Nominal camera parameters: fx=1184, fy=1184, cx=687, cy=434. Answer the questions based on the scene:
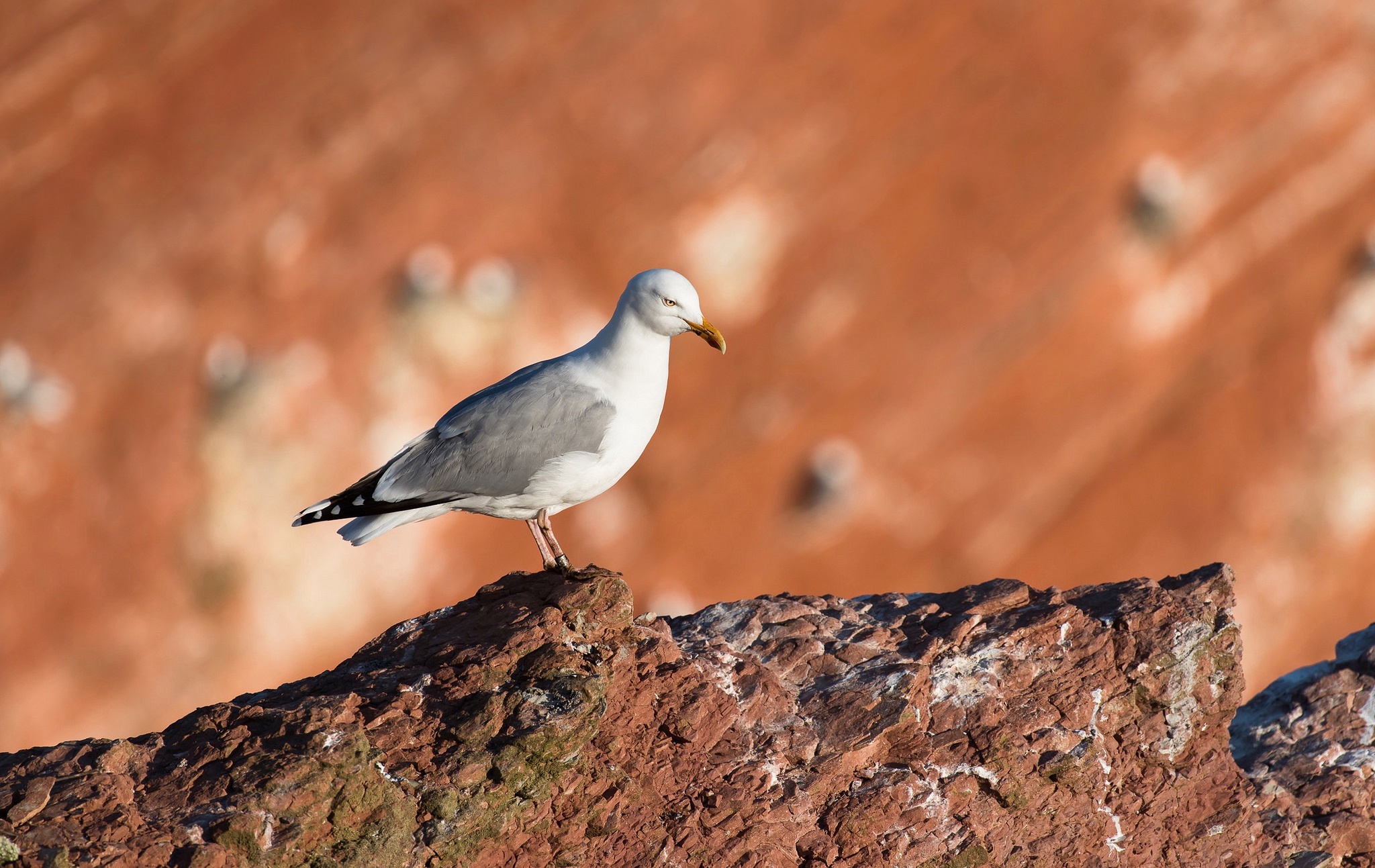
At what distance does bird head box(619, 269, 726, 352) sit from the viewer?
25.4 ft

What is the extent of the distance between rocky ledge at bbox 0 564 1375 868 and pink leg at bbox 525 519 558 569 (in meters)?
0.13

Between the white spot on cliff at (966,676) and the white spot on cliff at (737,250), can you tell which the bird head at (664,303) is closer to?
the white spot on cliff at (966,676)

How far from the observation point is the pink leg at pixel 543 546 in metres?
7.73

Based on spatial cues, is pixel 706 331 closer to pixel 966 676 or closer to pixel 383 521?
pixel 383 521

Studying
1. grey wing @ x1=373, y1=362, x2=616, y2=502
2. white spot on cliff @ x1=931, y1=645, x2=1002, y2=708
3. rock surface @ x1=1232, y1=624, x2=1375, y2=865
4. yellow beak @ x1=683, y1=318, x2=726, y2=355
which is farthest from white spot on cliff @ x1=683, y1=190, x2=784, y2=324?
white spot on cliff @ x1=931, y1=645, x2=1002, y2=708

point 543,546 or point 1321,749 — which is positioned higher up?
point 543,546

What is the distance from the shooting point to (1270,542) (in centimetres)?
2677

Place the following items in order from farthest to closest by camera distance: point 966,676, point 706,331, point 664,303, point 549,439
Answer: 1. point 706,331
2. point 664,303
3. point 549,439
4. point 966,676

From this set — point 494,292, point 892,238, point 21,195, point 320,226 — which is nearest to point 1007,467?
point 892,238

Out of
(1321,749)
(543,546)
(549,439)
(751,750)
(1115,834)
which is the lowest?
(1321,749)

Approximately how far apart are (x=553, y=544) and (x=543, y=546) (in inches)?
13.9

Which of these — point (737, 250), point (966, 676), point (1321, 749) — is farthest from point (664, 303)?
point (737, 250)

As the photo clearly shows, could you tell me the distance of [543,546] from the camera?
25.5ft

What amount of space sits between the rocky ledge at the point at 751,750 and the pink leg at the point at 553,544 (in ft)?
0.55
